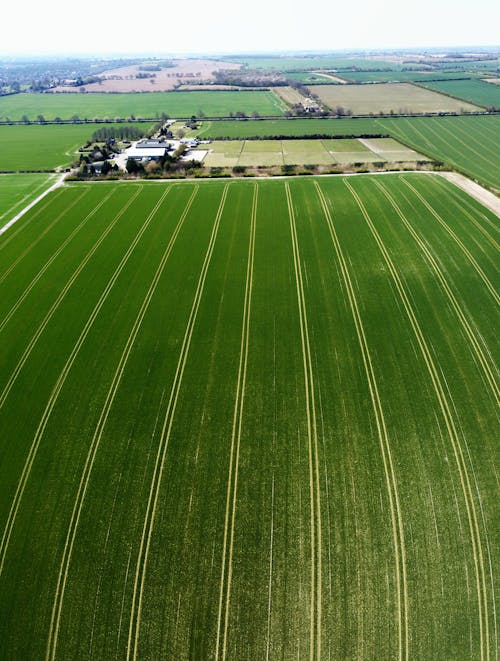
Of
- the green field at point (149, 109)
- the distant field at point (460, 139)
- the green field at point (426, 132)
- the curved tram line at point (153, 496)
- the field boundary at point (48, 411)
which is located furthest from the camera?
the green field at point (149, 109)

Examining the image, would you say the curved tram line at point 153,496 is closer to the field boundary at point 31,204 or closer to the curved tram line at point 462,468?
the curved tram line at point 462,468

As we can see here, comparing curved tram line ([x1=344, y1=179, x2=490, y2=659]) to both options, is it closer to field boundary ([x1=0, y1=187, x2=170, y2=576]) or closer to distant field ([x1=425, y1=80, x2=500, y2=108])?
field boundary ([x1=0, y1=187, x2=170, y2=576])

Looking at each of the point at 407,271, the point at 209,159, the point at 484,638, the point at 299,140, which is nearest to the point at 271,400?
the point at 484,638

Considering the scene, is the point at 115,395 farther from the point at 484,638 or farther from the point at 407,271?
the point at 407,271

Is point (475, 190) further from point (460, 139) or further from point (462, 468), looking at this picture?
point (462, 468)

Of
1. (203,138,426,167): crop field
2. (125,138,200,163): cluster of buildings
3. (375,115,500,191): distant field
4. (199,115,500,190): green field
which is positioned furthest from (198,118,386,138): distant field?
(125,138,200,163): cluster of buildings

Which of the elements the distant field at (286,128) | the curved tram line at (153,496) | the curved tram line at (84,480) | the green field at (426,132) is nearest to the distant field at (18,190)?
the curved tram line at (84,480)

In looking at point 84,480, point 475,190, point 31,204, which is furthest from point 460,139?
point 84,480
